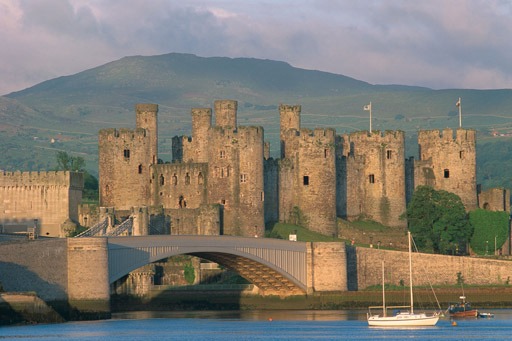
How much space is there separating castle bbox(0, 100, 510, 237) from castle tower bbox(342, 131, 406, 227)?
0.06 meters

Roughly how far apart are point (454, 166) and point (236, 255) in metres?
27.3

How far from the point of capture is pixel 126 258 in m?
78.2

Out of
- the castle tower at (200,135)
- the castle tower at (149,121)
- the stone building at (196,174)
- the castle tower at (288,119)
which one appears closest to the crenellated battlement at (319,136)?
the castle tower at (288,119)

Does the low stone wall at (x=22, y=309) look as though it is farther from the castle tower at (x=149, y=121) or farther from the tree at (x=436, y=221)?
the tree at (x=436, y=221)

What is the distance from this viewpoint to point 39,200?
9919 cm

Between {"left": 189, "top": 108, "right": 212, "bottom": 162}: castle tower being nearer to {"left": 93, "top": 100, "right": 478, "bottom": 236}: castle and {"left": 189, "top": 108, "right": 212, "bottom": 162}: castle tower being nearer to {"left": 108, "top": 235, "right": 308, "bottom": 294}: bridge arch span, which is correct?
{"left": 93, "top": 100, "right": 478, "bottom": 236}: castle

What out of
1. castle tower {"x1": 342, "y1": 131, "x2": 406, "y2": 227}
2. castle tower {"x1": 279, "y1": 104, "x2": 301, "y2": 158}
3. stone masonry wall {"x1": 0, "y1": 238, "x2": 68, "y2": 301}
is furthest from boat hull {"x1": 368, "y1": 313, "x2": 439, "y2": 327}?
castle tower {"x1": 279, "y1": 104, "x2": 301, "y2": 158}

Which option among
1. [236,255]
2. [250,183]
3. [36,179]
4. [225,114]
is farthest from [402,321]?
[36,179]

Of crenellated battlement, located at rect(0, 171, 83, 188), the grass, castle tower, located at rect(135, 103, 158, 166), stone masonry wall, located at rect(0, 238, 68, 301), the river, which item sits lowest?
the river

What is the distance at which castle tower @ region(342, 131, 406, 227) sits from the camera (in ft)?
343

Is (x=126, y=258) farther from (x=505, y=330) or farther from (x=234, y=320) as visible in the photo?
(x=505, y=330)

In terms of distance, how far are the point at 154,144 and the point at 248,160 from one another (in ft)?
22.0

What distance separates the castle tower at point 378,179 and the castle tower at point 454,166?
2.72m

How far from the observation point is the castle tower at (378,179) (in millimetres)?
104625
